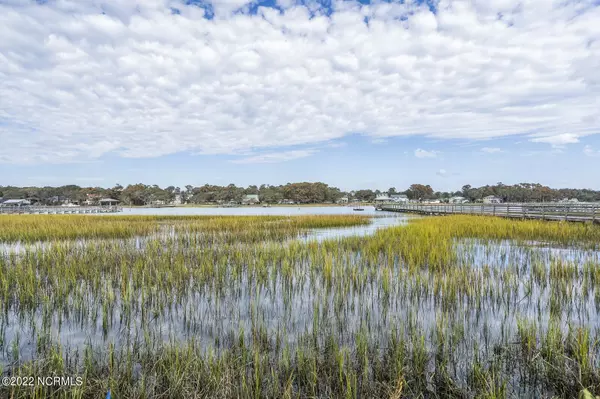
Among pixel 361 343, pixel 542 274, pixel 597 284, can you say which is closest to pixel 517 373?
pixel 361 343

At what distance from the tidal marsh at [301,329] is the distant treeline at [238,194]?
122 m

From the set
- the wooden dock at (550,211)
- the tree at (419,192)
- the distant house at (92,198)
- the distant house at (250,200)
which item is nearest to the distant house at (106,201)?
the distant house at (92,198)

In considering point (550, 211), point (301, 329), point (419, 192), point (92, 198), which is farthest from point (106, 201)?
point (419, 192)

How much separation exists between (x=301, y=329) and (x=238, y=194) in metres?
133

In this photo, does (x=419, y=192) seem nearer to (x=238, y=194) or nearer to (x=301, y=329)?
(x=238, y=194)

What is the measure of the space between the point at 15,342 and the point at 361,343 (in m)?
4.82

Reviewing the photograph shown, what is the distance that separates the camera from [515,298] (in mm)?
6945

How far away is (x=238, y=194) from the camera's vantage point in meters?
136

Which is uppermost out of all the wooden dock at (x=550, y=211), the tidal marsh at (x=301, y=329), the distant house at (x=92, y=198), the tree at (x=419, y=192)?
the tree at (x=419, y=192)

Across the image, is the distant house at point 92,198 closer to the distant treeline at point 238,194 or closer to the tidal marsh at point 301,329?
the distant treeline at point 238,194

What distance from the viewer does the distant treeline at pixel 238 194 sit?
12038 centimetres

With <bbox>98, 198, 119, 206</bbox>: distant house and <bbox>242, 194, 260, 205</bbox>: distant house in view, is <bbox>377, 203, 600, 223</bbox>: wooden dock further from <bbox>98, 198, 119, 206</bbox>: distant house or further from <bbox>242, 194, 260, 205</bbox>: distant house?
<bbox>242, 194, 260, 205</bbox>: distant house

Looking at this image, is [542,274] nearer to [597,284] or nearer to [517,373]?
[597,284]

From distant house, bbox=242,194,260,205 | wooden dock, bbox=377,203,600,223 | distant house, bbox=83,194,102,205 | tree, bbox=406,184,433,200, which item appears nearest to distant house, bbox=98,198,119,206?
distant house, bbox=83,194,102,205
